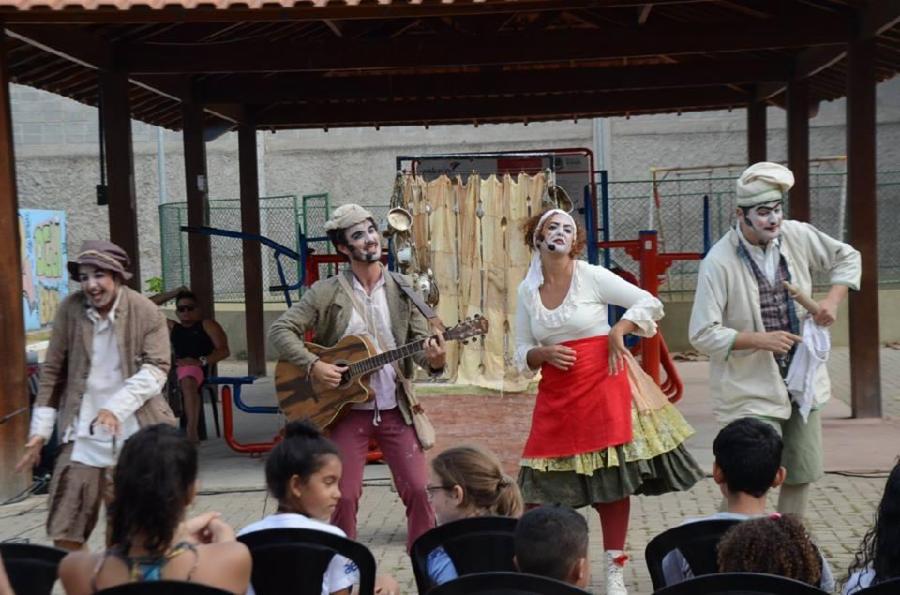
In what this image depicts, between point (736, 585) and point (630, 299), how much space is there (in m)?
2.49

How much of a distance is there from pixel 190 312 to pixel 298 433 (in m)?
6.44

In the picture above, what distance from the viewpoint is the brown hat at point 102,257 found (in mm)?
5137

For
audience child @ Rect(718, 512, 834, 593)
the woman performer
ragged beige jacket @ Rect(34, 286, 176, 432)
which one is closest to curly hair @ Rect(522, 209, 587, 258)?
the woman performer

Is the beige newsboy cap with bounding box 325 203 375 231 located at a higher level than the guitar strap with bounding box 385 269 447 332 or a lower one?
higher

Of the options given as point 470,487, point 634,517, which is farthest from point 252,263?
point 470,487

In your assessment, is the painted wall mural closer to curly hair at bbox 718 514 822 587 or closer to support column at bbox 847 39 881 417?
support column at bbox 847 39 881 417

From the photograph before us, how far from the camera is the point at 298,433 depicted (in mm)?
4301

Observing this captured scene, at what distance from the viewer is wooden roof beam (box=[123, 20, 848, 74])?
9914 millimetres

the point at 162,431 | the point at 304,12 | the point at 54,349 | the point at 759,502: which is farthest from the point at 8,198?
the point at 759,502

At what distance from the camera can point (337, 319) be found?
5.72 meters

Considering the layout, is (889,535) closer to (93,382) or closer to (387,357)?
(387,357)

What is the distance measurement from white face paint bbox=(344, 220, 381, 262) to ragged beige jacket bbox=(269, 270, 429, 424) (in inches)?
5.9

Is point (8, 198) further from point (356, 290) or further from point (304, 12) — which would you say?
point (356, 290)

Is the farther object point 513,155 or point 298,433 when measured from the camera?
point 513,155
